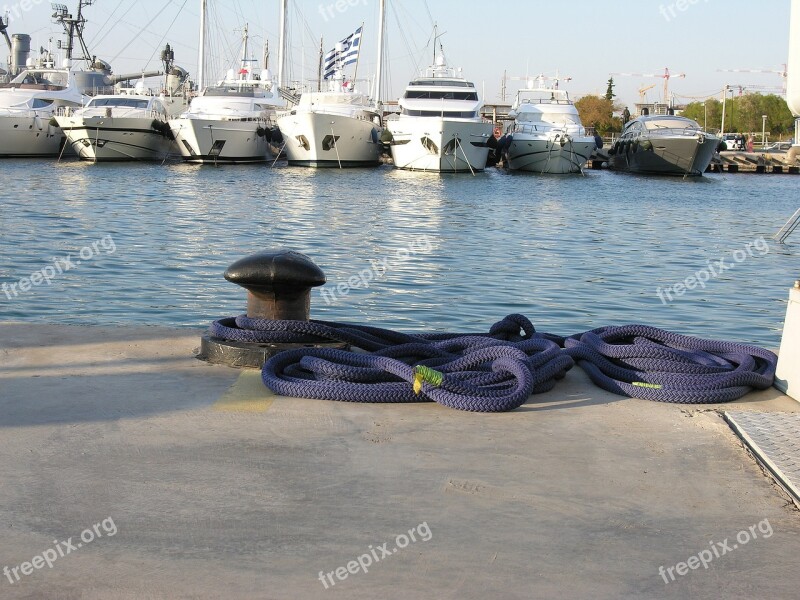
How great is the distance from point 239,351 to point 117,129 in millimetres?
49308

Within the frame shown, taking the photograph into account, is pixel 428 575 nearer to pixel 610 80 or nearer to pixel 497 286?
pixel 497 286

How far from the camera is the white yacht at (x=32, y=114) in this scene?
5356cm

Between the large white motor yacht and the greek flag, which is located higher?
the greek flag

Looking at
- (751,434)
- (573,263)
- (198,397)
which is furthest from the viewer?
(573,263)

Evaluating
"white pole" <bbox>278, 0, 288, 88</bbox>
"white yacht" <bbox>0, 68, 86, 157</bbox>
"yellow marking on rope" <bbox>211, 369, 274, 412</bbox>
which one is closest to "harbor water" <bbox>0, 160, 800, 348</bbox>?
"yellow marking on rope" <bbox>211, 369, 274, 412</bbox>

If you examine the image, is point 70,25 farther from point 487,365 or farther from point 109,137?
point 487,365

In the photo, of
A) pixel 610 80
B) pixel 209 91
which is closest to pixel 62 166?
pixel 209 91

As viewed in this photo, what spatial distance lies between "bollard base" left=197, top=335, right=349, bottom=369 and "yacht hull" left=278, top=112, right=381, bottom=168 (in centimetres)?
4698

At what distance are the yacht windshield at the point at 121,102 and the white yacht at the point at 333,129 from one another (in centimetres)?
771

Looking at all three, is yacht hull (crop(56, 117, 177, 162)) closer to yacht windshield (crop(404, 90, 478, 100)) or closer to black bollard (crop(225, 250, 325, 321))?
yacht windshield (crop(404, 90, 478, 100))

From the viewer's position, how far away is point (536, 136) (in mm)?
55500

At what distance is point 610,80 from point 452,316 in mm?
143535

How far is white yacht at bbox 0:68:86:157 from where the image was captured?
176 ft

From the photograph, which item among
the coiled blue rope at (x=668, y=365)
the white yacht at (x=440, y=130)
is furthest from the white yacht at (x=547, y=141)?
the coiled blue rope at (x=668, y=365)
